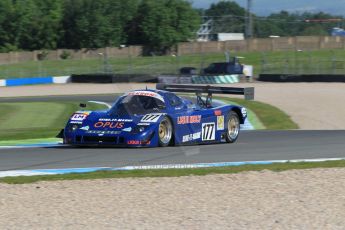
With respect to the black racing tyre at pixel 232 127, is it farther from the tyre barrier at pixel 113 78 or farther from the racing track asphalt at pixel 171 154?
the tyre barrier at pixel 113 78

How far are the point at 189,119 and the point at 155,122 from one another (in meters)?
1.03

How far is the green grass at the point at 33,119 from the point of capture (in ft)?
58.7

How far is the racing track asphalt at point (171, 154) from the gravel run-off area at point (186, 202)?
209 cm

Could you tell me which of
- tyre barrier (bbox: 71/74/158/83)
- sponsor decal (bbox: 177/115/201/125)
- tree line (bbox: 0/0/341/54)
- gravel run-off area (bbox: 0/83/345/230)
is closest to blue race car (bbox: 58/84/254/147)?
sponsor decal (bbox: 177/115/201/125)

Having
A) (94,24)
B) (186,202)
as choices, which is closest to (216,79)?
(186,202)

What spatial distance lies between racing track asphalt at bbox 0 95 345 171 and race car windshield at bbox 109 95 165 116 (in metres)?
0.83

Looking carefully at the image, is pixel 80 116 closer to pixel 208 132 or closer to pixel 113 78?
pixel 208 132

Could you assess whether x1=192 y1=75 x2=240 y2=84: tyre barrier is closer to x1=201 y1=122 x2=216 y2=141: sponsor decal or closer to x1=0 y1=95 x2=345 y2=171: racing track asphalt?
x1=0 y1=95 x2=345 y2=171: racing track asphalt

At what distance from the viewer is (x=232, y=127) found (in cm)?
1563

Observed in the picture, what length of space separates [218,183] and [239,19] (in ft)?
595

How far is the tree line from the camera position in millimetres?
94438

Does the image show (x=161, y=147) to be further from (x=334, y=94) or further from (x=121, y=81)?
(x=121, y=81)

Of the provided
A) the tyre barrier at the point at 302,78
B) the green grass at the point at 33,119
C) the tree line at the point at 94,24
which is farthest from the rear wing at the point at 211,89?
the tree line at the point at 94,24

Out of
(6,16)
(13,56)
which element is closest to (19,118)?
(13,56)
